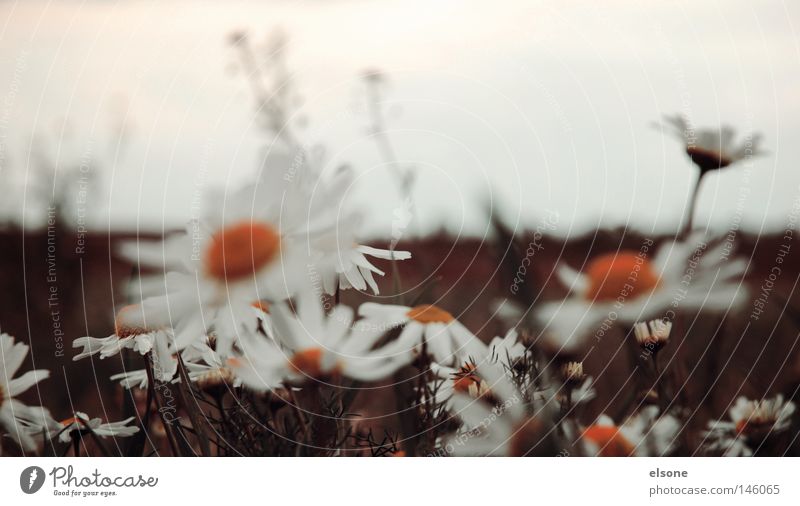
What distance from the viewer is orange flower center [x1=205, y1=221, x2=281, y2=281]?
0.47 meters

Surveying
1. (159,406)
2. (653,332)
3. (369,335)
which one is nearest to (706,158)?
(653,332)

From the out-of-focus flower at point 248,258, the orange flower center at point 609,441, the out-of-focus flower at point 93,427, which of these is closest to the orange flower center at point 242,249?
the out-of-focus flower at point 248,258

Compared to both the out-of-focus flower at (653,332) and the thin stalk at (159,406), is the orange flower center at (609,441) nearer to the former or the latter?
the out-of-focus flower at (653,332)

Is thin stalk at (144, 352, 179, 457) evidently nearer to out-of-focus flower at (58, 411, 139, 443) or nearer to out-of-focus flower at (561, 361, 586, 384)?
out-of-focus flower at (58, 411, 139, 443)

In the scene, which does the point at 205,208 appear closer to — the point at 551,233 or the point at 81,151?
the point at 81,151

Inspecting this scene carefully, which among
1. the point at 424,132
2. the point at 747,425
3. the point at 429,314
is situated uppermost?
the point at 424,132

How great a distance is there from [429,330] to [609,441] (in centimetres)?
14

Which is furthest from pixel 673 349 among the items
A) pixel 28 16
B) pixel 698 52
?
pixel 28 16

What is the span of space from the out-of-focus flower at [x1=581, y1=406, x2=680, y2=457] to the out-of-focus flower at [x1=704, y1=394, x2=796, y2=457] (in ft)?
0.09

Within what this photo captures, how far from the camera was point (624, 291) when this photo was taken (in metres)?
0.50

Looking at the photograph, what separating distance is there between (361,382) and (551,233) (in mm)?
152

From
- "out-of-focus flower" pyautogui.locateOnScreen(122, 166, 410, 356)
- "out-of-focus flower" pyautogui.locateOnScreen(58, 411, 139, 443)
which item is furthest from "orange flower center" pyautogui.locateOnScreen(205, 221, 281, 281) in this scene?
"out-of-focus flower" pyautogui.locateOnScreen(58, 411, 139, 443)

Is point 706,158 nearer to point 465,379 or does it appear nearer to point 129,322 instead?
point 465,379
